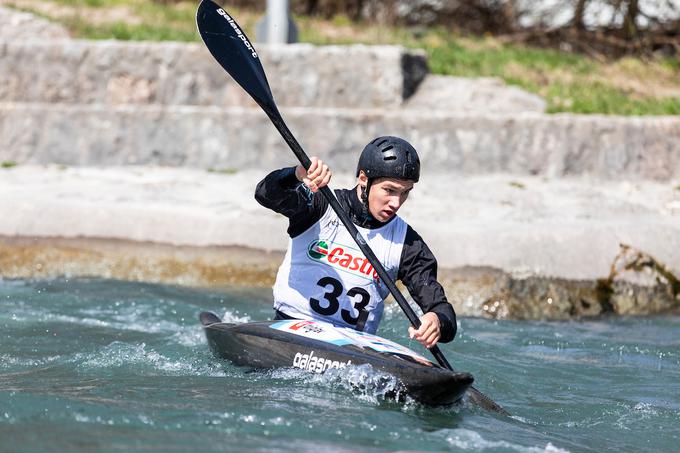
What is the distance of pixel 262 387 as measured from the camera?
4953 millimetres

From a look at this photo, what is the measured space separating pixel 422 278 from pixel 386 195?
43 cm

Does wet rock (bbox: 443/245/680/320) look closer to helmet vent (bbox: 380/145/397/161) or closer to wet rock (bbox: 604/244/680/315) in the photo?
wet rock (bbox: 604/244/680/315)

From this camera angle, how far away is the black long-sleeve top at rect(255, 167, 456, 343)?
516 cm

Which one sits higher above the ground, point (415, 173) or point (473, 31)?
point (473, 31)

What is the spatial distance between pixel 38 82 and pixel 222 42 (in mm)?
5303

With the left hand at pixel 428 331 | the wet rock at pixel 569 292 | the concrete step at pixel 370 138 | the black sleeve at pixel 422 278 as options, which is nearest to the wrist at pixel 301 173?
the black sleeve at pixel 422 278

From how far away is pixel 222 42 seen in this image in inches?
233

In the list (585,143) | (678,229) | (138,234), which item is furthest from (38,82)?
(678,229)

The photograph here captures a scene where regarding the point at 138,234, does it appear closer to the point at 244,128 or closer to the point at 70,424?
the point at 244,128

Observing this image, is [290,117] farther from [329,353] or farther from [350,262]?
[329,353]


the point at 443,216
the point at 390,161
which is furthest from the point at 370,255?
the point at 443,216

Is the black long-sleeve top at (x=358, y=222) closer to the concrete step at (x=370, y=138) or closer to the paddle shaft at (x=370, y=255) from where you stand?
the paddle shaft at (x=370, y=255)

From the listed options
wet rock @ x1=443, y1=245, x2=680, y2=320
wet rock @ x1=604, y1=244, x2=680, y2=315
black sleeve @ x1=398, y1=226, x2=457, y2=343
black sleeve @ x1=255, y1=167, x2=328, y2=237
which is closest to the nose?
black sleeve @ x1=398, y1=226, x2=457, y2=343

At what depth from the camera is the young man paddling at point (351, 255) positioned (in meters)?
5.26
